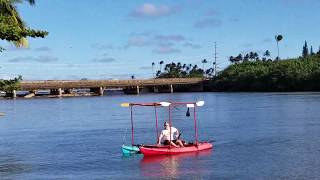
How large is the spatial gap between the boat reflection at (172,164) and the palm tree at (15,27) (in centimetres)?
1139

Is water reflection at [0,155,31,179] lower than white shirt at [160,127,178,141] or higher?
lower

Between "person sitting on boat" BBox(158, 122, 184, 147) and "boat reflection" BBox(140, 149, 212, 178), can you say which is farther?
"person sitting on boat" BBox(158, 122, 184, 147)

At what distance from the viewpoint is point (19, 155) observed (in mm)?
46625

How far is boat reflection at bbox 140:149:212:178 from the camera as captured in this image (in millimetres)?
35775

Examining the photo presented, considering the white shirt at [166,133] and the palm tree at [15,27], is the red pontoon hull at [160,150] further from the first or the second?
the palm tree at [15,27]

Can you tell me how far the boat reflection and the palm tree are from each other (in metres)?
11.4

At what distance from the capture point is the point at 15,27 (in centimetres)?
2386

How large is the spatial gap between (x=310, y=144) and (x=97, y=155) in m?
15.7

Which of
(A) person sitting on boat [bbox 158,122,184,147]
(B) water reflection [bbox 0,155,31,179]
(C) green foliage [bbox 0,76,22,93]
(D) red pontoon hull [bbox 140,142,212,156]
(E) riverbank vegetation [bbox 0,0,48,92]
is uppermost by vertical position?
(E) riverbank vegetation [bbox 0,0,48,92]

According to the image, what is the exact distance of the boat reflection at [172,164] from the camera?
3578cm

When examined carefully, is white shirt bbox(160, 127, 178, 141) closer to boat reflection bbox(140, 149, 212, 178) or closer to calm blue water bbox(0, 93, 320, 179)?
boat reflection bbox(140, 149, 212, 178)

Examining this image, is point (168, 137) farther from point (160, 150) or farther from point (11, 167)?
point (11, 167)

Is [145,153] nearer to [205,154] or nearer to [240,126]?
[205,154]

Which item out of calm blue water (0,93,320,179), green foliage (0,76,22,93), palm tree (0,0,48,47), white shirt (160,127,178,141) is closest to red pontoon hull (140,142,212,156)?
calm blue water (0,93,320,179)
